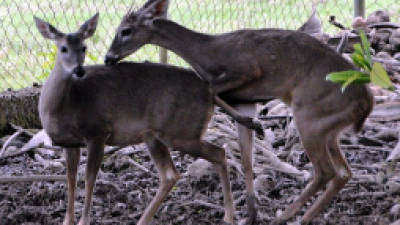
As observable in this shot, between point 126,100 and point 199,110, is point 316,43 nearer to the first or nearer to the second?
point 199,110

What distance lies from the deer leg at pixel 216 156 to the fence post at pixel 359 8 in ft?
15.8

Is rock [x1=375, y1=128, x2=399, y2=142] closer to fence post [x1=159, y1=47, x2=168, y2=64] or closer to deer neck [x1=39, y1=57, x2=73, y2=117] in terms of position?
fence post [x1=159, y1=47, x2=168, y2=64]

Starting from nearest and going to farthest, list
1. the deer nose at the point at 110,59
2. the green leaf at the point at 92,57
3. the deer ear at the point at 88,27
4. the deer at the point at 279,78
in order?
1. the deer at the point at 279,78
2. the deer ear at the point at 88,27
3. the deer nose at the point at 110,59
4. the green leaf at the point at 92,57

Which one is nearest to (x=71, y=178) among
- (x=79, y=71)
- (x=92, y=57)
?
(x=79, y=71)

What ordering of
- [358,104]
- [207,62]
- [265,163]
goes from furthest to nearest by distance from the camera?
[265,163]
[207,62]
[358,104]

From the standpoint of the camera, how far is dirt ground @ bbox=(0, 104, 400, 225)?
18.3ft

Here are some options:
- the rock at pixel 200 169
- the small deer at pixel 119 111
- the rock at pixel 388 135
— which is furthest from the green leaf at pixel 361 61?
the rock at pixel 388 135

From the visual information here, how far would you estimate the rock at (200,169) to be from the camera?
6.33 m

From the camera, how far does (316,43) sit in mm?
5703

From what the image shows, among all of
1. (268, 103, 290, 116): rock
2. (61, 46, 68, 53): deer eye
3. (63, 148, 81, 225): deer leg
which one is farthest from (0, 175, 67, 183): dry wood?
(268, 103, 290, 116): rock

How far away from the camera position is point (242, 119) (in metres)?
5.54

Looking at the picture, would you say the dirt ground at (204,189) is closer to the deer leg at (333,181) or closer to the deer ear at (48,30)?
the deer leg at (333,181)

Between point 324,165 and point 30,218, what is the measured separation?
218 centimetres

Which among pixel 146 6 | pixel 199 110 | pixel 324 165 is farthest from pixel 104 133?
pixel 324 165
